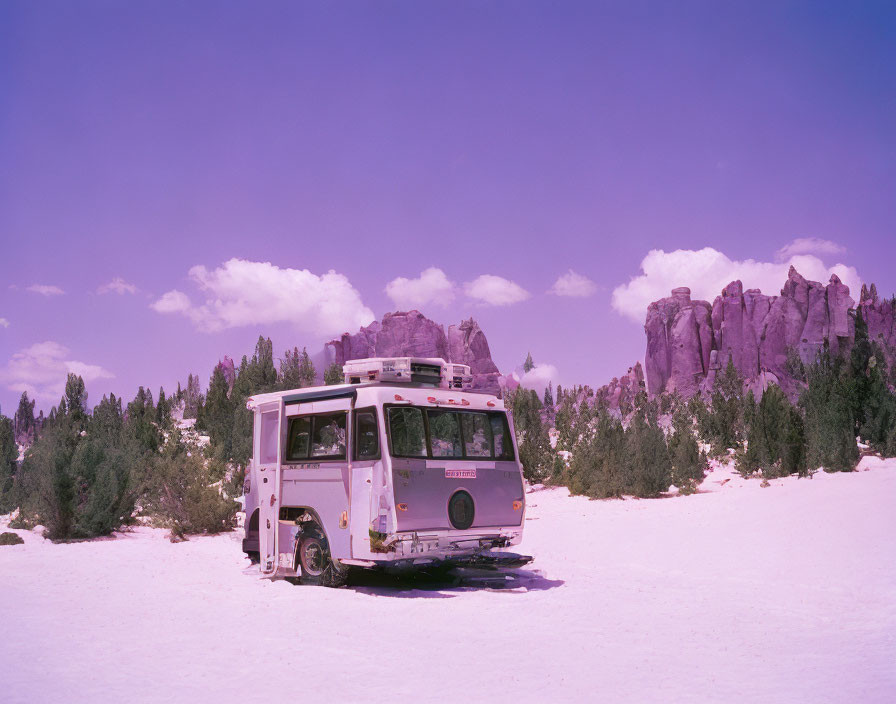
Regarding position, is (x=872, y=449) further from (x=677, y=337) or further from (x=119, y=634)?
(x=677, y=337)

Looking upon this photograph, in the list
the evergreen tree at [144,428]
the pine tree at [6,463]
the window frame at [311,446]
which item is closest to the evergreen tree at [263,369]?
the evergreen tree at [144,428]

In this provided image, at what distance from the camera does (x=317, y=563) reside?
1122cm


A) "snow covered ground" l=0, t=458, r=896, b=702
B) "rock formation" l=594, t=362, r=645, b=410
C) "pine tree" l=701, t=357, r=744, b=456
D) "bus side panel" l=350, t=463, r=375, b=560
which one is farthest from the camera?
"rock formation" l=594, t=362, r=645, b=410

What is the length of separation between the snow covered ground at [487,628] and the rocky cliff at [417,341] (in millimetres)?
123486

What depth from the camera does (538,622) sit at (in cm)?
828

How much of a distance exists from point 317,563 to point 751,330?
121448 millimetres

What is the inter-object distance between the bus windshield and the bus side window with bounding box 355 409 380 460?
0.23 m

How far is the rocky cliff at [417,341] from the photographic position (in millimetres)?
141125

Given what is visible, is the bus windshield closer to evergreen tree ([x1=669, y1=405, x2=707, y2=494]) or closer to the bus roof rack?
the bus roof rack

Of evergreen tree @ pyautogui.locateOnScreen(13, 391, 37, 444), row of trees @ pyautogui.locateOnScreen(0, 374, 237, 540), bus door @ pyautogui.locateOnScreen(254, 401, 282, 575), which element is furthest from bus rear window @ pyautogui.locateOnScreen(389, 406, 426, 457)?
evergreen tree @ pyautogui.locateOnScreen(13, 391, 37, 444)

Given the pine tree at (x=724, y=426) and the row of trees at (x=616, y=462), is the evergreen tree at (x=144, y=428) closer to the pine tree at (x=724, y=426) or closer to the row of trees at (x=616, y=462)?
the row of trees at (x=616, y=462)

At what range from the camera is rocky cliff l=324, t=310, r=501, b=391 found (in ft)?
463

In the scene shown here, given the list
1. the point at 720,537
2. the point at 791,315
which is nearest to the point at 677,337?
the point at 791,315

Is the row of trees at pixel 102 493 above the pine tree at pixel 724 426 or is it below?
below
